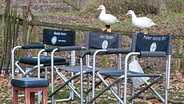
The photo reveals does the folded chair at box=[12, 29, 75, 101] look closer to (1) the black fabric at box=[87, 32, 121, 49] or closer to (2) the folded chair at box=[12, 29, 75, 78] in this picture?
(2) the folded chair at box=[12, 29, 75, 78]

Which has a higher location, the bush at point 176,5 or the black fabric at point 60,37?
the bush at point 176,5

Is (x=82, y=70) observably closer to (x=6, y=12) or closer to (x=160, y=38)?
(x=160, y=38)

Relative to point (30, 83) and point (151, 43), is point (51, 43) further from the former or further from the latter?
point (30, 83)

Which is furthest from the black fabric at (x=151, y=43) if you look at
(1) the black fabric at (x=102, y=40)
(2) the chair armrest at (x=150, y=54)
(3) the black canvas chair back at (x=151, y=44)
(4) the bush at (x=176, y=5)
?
(4) the bush at (x=176, y=5)

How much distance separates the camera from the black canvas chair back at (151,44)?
6.61 m

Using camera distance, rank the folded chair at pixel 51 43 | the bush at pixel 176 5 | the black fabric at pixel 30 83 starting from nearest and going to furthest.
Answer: the black fabric at pixel 30 83 < the folded chair at pixel 51 43 < the bush at pixel 176 5

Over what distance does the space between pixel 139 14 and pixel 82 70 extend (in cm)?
1608

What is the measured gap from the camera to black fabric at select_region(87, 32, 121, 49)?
7.52 m

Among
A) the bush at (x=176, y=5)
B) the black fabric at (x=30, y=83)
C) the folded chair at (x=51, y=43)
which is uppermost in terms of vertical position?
the bush at (x=176, y=5)

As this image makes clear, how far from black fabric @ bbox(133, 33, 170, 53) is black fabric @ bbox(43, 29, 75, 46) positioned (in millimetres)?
1646

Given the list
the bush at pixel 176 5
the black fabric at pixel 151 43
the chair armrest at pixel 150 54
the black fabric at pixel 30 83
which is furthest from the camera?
the bush at pixel 176 5

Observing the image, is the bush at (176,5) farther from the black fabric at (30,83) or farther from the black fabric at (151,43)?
the black fabric at (30,83)

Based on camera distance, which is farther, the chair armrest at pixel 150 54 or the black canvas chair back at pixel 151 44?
the black canvas chair back at pixel 151 44

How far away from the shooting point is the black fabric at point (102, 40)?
752 cm
